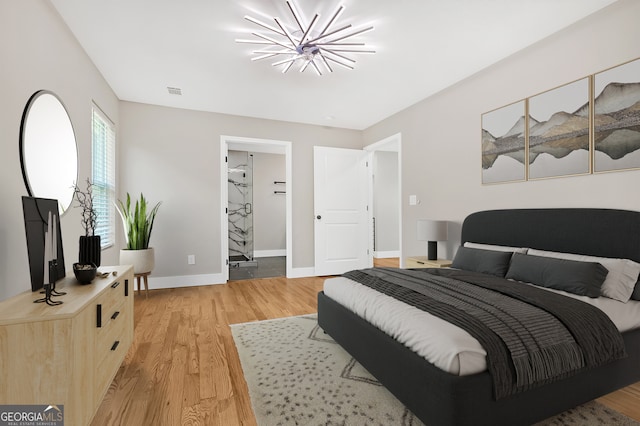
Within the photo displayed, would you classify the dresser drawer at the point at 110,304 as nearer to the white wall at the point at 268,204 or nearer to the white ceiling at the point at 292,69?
the white ceiling at the point at 292,69

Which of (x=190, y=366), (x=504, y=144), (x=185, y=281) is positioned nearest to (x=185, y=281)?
(x=185, y=281)

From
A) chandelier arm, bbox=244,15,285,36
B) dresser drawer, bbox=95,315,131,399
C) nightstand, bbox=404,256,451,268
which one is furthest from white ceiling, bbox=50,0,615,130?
dresser drawer, bbox=95,315,131,399

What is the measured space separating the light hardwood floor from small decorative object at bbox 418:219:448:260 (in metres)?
1.52

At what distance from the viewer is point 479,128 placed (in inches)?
129

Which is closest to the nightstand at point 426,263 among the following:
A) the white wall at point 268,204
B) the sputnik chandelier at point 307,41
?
the sputnik chandelier at point 307,41

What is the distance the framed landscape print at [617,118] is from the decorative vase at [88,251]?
3.60 m

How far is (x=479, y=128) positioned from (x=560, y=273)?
1752mm

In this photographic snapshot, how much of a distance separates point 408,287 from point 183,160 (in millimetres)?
3692

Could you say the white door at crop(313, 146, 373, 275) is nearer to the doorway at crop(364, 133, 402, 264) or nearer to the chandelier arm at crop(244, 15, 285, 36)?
the doorway at crop(364, 133, 402, 264)

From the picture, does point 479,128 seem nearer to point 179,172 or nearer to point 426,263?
point 426,263

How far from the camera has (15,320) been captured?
1.16m

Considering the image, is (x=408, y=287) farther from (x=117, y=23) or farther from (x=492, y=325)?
(x=117, y=23)

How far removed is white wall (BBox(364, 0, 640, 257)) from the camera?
2.22 metres

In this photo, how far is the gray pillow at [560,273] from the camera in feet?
6.53
